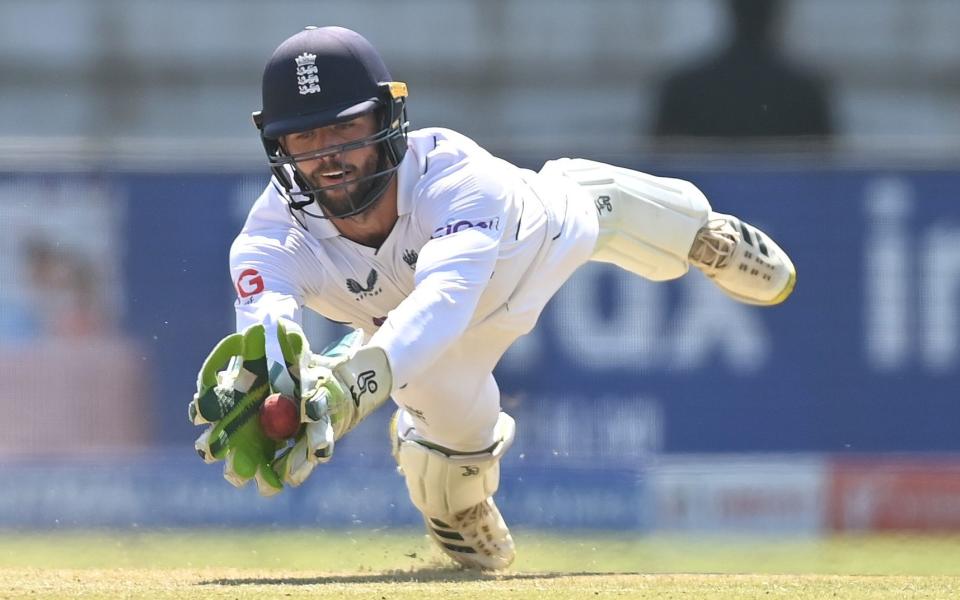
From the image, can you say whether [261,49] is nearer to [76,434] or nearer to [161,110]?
[161,110]

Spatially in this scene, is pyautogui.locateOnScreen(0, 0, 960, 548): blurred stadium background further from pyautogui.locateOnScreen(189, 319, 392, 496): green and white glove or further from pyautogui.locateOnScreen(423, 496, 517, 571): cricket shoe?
pyautogui.locateOnScreen(189, 319, 392, 496): green and white glove

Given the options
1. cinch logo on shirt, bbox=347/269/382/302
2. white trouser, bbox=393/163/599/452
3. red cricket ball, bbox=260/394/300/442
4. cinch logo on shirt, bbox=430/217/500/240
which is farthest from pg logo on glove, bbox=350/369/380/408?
white trouser, bbox=393/163/599/452

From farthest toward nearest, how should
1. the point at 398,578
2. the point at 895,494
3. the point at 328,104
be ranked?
the point at 895,494 < the point at 398,578 < the point at 328,104

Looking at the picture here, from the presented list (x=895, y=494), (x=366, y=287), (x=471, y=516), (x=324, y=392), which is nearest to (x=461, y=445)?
(x=471, y=516)

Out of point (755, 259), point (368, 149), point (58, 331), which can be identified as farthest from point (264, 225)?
point (58, 331)

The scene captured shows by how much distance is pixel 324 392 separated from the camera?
13.7ft

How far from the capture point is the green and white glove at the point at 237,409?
4238 mm

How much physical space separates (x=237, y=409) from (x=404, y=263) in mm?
1031

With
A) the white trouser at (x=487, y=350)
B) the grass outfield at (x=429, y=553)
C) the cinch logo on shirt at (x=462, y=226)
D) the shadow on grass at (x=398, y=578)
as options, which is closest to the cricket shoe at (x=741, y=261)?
the white trouser at (x=487, y=350)

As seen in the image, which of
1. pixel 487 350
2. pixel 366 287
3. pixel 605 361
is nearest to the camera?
pixel 366 287

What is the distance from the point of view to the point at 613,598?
4645 mm

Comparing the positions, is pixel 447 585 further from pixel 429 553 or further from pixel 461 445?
pixel 429 553

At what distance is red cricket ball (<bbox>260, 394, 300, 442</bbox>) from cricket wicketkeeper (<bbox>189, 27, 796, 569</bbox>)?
0.03 metres

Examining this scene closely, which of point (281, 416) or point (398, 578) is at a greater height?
point (281, 416)
